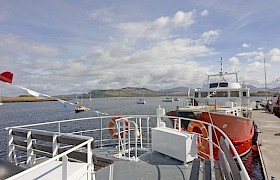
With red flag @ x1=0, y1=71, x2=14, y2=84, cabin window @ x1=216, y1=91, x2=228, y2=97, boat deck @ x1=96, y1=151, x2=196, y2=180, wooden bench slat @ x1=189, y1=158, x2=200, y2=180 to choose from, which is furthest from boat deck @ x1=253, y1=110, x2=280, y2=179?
red flag @ x1=0, y1=71, x2=14, y2=84

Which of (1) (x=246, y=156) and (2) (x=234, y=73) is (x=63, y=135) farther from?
(2) (x=234, y=73)

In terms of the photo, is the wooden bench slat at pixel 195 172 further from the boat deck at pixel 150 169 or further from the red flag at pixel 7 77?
the red flag at pixel 7 77

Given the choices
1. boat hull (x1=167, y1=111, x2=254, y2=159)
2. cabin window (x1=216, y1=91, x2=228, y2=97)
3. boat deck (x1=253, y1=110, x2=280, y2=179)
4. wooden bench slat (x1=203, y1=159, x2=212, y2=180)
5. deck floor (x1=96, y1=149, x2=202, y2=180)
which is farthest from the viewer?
cabin window (x1=216, y1=91, x2=228, y2=97)

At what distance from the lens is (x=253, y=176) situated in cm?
1159

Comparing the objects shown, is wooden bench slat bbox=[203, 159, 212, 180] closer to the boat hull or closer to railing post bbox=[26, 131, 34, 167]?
railing post bbox=[26, 131, 34, 167]

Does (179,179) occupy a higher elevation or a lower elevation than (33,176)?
lower

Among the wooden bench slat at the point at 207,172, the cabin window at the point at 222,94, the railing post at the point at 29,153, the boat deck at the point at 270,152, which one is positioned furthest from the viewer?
the cabin window at the point at 222,94

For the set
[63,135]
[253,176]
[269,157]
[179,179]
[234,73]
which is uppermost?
[234,73]

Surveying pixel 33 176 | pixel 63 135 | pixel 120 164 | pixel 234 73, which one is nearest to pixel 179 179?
pixel 120 164

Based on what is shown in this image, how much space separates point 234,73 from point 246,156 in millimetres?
7478

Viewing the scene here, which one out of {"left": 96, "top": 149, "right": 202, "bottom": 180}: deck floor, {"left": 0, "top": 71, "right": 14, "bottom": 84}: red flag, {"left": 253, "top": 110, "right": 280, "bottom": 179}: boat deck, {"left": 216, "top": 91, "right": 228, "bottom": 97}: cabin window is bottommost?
{"left": 253, "top": 110, "right": 280, "bottom": 179}: boat deck

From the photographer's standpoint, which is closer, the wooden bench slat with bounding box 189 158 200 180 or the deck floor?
the wooden bench slat with bounding box 189 158 200 180

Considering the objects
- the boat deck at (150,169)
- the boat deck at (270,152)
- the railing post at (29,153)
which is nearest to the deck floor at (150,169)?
the boat deck at (150,169)

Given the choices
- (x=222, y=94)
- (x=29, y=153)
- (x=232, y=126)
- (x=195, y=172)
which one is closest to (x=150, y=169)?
(x=195, y=172)
